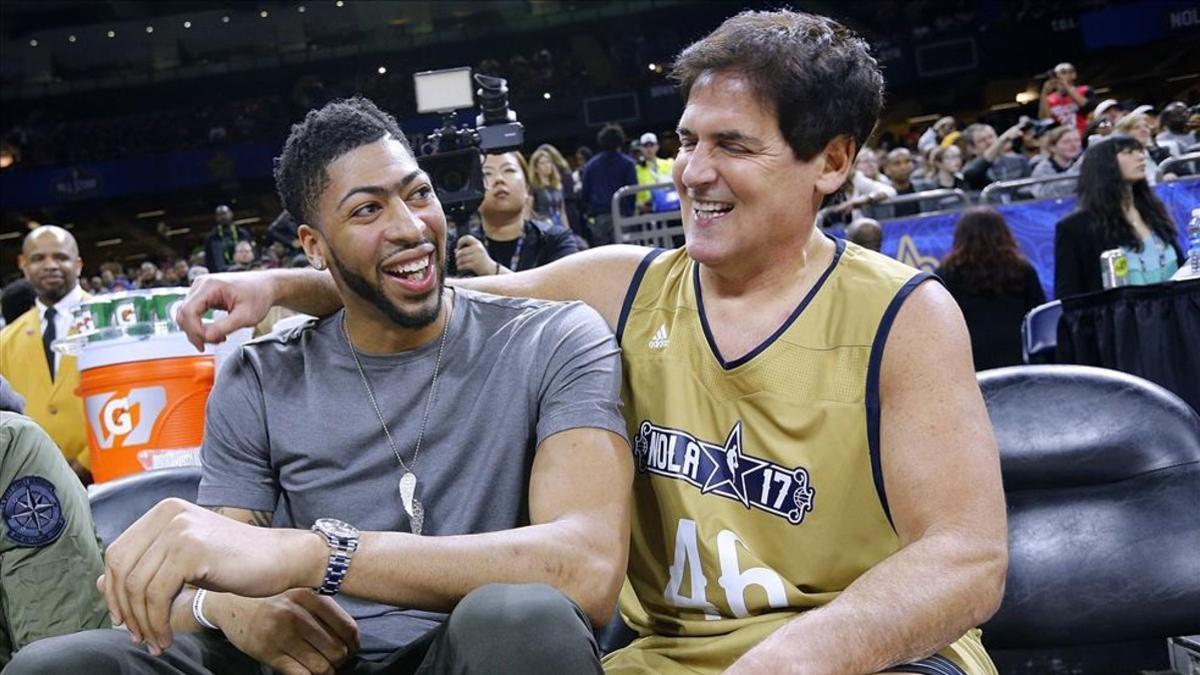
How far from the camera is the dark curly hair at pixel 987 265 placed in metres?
5.91

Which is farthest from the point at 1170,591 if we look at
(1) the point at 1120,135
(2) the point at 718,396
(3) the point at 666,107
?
(3) the point at 666,107

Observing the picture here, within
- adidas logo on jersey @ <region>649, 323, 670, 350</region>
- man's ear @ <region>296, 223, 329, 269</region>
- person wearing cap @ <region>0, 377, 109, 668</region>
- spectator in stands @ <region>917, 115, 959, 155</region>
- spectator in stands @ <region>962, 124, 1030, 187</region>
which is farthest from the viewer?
spectator in stands @ <region>917, 115, 959, 155</region>

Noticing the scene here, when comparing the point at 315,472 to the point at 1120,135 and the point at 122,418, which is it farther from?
the point at 1120,135

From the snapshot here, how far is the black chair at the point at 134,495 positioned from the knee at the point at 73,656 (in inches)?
33.0

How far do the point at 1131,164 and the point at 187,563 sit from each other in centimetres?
488

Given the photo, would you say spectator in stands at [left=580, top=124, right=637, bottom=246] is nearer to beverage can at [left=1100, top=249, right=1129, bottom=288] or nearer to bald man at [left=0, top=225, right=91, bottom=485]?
bald man at [left=0, top=225, right=91, bottom=485]

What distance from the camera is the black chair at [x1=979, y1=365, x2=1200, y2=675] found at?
211 centimetres

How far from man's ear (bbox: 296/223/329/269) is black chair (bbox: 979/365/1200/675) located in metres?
1.09

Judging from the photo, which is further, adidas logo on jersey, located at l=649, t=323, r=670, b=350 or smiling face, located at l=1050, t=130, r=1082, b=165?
smiling face, located at l=1050, t=130, r=1082, b=165

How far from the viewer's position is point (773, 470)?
6.23 ft

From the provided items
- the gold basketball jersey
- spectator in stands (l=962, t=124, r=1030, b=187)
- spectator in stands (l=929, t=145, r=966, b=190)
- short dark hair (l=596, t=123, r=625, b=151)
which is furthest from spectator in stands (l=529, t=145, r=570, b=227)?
the gold basketball jersey

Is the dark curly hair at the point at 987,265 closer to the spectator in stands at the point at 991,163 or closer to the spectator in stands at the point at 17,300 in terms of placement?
the spectator in stands at the point at 991,163

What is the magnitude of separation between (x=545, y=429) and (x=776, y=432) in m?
0.33

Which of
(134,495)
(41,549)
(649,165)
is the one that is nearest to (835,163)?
(134,495)
